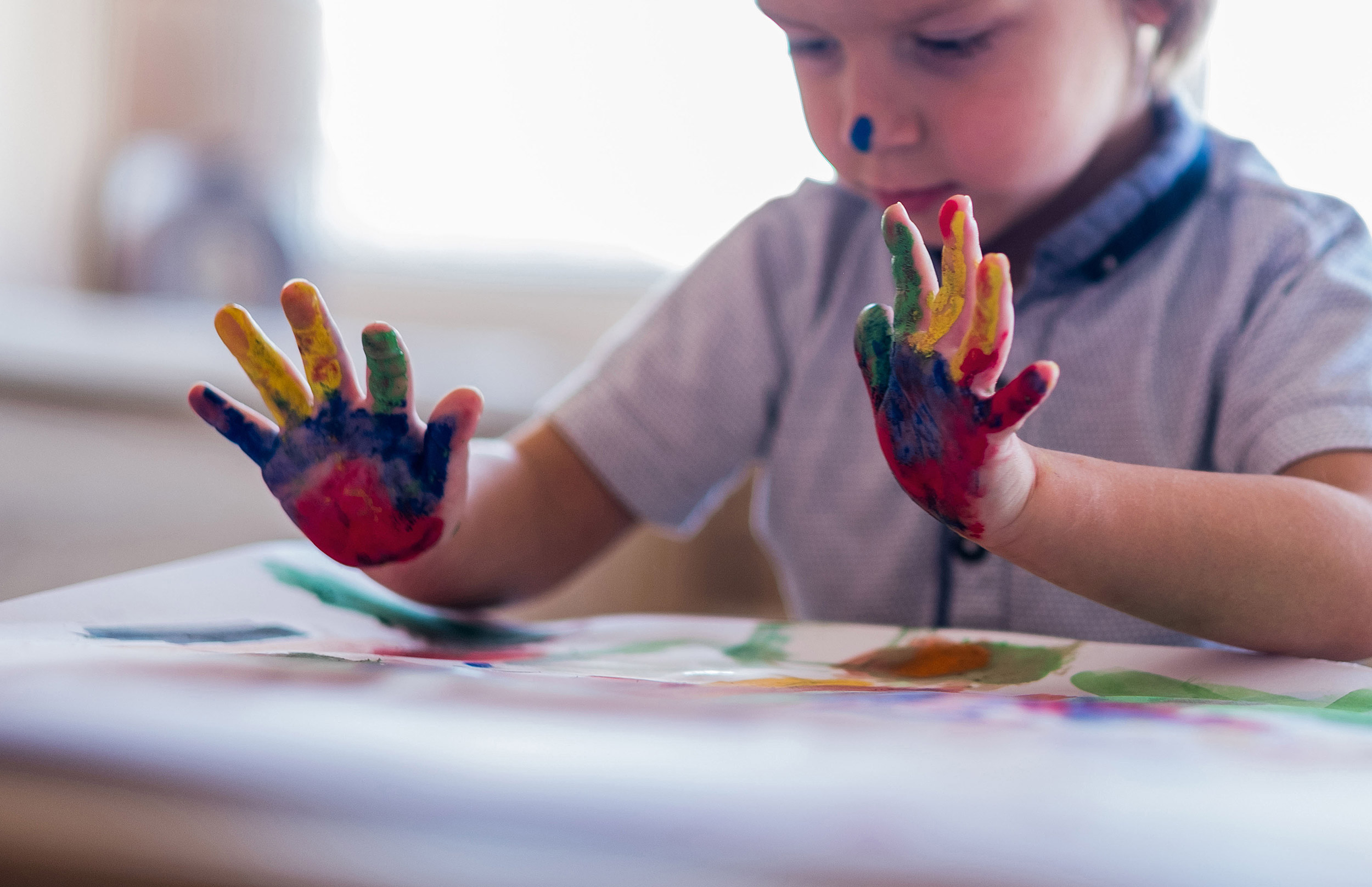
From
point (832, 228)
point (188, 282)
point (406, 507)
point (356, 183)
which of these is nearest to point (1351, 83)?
point (832, 228)

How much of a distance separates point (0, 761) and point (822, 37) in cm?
31

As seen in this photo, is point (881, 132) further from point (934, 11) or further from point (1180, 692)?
point (1180, 692)

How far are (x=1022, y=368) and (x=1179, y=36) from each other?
0.48 feet

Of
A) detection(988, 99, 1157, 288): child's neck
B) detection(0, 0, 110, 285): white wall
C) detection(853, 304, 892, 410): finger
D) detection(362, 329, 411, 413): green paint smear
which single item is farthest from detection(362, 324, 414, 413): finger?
detection(0, 0, 110, 285): white wall

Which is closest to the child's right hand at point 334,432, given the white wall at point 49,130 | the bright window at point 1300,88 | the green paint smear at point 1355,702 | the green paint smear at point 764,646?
the green paint smear at point 764,646

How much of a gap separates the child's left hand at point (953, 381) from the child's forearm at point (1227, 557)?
3 cm

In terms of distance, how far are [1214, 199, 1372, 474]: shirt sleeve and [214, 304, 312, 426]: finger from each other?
0.31m

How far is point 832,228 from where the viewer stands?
55 centimetres

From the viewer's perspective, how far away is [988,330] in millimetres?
257

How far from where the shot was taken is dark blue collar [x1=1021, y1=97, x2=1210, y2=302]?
452 millimetres

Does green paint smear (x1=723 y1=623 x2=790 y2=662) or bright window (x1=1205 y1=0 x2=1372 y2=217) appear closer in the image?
green paint smear (x1=723 y1=623 x2=790 y2=662)

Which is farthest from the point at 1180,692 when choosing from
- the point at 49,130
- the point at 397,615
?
the point at 49,130

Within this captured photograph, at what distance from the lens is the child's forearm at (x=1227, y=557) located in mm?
307

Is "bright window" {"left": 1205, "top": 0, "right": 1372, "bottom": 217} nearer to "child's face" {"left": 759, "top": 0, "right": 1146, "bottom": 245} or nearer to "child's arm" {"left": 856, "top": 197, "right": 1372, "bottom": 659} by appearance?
"child's face" {"left": 759, "top": 0, "right": 1146, "bottom": 245}
